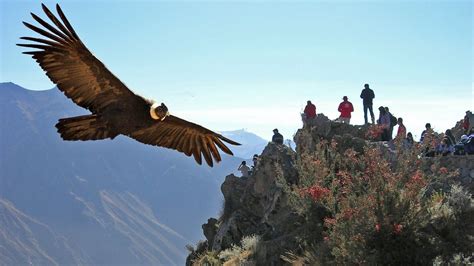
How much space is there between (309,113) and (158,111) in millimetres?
10320

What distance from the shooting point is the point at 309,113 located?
1608 cm

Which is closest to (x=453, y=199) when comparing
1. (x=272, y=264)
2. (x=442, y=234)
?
(x=442, y=234)

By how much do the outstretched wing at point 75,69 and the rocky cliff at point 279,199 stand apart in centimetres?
541

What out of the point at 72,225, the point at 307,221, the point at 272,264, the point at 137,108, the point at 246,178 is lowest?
the point at 272,264

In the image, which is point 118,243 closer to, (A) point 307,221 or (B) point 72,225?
(B) point 72,225

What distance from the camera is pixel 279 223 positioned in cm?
1307

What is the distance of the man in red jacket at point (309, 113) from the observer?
52.7ft

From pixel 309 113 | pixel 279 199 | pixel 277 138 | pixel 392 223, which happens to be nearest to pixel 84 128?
pixel 392 223

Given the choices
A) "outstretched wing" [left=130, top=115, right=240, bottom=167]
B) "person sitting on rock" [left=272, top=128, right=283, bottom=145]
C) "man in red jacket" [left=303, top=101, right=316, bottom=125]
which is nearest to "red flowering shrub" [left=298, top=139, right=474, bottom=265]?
"outstretched wing" [left=130, top=115, right=240, bottom=167]

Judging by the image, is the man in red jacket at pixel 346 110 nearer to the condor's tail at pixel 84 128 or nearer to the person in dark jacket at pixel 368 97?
the person in dark jacket at pixel 368 97

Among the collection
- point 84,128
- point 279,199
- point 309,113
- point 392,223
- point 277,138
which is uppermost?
point 309,113

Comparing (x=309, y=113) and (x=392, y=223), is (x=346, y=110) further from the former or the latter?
(x=392, y=223)

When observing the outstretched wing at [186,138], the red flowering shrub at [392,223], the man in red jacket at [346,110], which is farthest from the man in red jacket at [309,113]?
the outstretched wing at [186,138]

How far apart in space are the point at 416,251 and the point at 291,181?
5972mm
